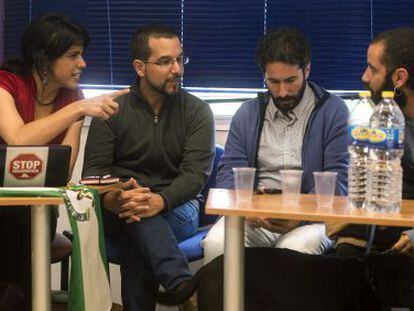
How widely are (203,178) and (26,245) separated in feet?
2.57

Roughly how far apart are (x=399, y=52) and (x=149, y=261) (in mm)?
1220

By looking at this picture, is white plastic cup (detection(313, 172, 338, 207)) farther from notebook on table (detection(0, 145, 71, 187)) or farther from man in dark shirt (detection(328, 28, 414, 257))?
notebook on table (detection(0, 145, 71, 187))

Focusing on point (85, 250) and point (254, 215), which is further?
point (85, 250)

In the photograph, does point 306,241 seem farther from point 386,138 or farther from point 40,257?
point 40,257

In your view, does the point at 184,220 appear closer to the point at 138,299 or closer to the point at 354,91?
the point at 138,299

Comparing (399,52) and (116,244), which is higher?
(399,52)

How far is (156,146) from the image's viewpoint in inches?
114

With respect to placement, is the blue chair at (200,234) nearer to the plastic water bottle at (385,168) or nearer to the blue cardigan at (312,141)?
the blue cardigan at (312,141)

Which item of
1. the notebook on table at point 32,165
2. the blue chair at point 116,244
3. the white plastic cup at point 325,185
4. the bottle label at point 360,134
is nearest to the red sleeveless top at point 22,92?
the blue chair at point 116,244

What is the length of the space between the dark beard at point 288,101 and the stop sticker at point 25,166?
104 cm

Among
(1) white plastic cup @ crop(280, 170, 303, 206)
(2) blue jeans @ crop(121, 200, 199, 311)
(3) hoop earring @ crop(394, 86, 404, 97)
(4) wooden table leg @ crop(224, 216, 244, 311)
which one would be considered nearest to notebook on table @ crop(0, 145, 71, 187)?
(2) blue jeans @ crop(121, 200, 199, 311)

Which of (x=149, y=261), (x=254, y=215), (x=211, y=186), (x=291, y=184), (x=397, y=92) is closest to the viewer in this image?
(x=254, y=215)

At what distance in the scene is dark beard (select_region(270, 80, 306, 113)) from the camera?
9.14 ft

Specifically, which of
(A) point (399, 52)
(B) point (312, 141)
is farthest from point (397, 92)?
(B) point (312, 141)
